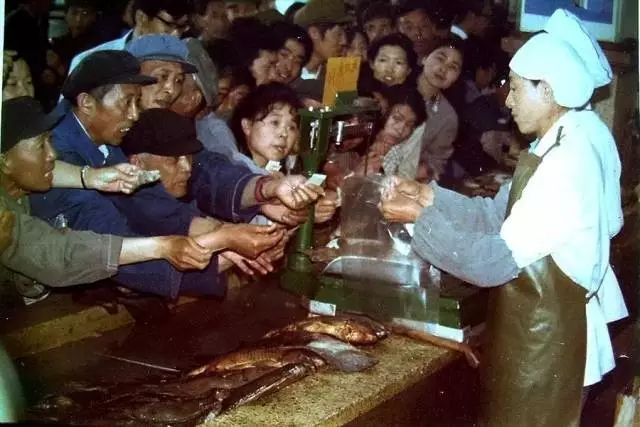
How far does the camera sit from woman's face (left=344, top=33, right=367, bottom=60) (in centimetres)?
306

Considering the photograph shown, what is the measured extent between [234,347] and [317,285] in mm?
427

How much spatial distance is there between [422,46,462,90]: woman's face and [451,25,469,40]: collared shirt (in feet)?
0.24

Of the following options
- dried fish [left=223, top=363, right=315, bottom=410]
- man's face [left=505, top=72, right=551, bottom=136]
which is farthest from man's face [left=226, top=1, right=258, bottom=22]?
dried fish [left=223, top=363, right=315, bottom=410]

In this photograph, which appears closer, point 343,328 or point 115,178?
point 115,178

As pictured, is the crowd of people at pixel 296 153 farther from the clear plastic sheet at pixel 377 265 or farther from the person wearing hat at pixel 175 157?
the clear plastic sheet at pixel 377 265

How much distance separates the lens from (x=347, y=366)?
2807mm

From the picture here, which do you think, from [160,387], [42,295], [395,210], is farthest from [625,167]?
[42,295]

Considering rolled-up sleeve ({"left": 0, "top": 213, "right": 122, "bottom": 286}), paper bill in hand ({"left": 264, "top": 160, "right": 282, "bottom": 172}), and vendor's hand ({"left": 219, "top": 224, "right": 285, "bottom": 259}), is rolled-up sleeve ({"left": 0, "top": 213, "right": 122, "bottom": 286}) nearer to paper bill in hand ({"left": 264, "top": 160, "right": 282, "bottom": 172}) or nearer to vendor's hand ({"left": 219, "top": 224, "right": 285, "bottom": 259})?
vendor's hand ({"left": 219, "top": 224, "right": 285, "bottom": 259})

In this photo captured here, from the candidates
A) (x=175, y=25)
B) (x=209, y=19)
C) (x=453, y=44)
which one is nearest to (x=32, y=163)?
(x=175, y=25)

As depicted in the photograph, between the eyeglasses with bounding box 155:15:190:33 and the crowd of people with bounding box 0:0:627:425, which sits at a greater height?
the eyeglasses with bounding box 155:15:190:33

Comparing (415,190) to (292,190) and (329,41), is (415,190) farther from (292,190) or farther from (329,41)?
(329,41)

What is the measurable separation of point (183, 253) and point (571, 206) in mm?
1381

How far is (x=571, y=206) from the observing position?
2.52 m

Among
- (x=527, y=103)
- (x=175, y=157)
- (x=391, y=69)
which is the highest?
(x=391, y=69)
